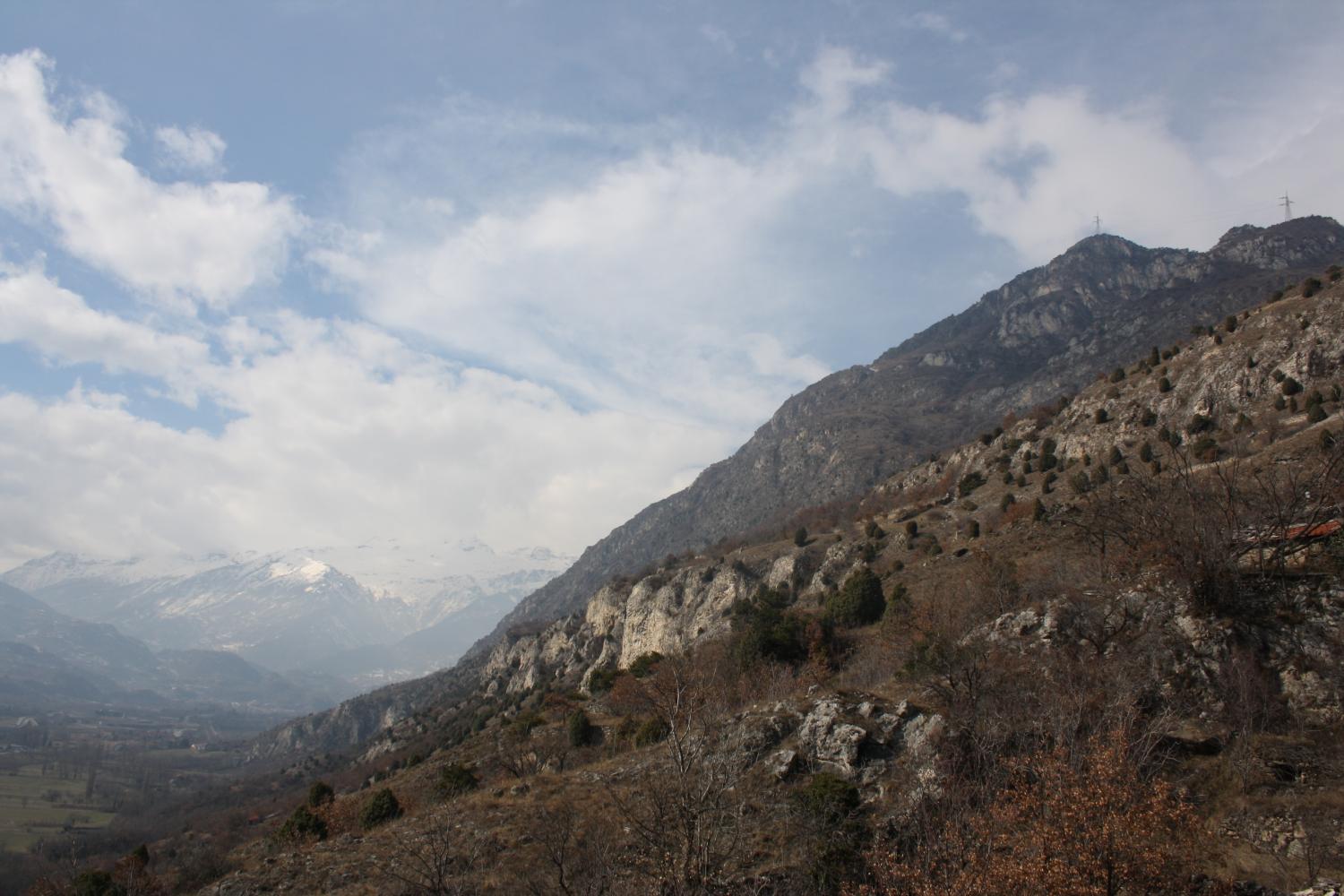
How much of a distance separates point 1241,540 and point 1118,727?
553 inches

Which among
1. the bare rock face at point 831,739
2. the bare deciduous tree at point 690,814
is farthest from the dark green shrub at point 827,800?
the bare deciduous tree at point 690,814

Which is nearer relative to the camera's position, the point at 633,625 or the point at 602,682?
the point at 602,682

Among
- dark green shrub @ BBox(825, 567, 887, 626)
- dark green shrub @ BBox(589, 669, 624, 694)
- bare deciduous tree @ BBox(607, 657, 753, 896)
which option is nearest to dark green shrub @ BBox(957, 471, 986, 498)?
dark green shrub @ BBox(825, 567, 887, 626)

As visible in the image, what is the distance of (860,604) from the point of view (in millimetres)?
45938

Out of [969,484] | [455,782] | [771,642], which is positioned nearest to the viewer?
[455,782]

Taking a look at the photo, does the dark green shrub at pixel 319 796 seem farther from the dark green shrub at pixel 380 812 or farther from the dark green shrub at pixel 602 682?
the dark green shrub at pixel 602 682

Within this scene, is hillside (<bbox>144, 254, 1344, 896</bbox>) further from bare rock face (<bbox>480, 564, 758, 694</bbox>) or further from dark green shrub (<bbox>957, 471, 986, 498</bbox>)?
bare rock face (<bbox>480, 564, 758, 694</bbox>)

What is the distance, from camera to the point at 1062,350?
167 metres

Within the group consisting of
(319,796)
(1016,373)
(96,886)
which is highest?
(1016,373)

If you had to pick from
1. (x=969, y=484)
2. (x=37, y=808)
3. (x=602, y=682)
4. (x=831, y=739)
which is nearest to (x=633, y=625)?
(x=602, y=682)

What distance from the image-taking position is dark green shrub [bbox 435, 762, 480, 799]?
106 feet

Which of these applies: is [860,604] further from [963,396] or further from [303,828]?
[963,396]

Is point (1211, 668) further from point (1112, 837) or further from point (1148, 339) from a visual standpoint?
point (1148, 339)

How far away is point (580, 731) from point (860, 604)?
21069 mm
